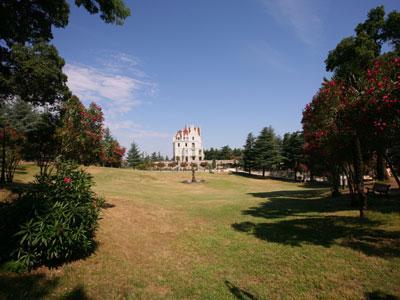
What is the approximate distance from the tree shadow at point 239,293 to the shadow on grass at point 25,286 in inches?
172

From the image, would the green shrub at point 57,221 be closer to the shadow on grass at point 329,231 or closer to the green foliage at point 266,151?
the shadow on grass at point 329,231

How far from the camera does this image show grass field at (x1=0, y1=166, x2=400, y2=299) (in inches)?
233

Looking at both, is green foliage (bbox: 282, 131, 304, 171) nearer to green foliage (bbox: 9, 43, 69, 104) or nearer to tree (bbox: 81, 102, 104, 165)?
tree (bbox: 81, 102, 104, 165)

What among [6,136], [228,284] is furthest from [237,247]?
[6,136]

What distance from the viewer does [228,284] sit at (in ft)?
21.4

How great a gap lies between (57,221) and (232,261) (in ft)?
18.0

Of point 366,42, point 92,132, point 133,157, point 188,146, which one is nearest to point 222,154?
point 188,146

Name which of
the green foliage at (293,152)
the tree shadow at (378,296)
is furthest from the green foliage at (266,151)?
the tree shadow at (378,296)

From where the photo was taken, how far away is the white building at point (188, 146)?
331 feet

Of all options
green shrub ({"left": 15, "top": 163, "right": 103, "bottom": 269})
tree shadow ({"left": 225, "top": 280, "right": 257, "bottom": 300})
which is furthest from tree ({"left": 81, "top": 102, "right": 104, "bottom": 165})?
tree shadow ({"left": 225, "top": 280, "right": 257, "bottom": 300})

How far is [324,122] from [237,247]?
7.28m

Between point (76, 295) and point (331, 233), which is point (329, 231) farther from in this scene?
point (76, 295)

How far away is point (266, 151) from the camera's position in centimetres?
5597

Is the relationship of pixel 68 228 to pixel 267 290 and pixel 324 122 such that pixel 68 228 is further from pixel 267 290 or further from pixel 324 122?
pixel 324 122
